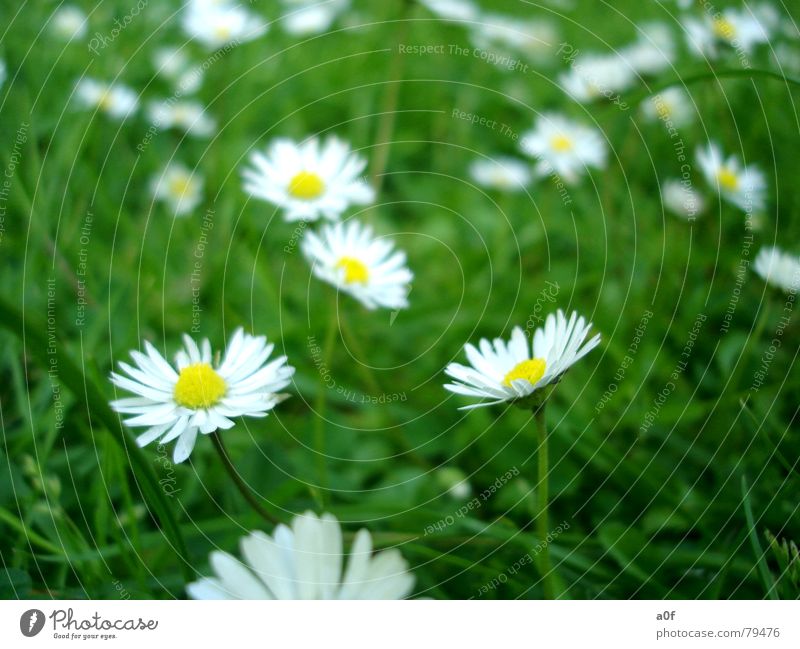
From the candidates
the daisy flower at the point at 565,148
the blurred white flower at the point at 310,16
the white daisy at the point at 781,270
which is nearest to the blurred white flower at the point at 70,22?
the blurred white flower at the point at 310,16

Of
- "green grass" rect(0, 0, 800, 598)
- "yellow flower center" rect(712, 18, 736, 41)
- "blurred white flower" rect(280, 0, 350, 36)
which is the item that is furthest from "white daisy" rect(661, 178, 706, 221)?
"blurred white flower" rect(280, 0, 350, 36)

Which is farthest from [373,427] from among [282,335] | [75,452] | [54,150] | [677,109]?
[677,109]

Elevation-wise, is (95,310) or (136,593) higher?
(95,310)

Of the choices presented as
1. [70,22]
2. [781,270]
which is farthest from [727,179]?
[70,22]

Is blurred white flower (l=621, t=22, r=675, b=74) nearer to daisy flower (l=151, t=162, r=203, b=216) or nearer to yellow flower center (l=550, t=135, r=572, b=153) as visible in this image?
yellow flower center (l=550, t=135, r=572, b=153)

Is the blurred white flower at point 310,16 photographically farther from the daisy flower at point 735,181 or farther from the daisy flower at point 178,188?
the daisy flower at point 735,181

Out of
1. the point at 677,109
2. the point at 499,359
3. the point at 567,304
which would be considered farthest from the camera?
the point at 677,109

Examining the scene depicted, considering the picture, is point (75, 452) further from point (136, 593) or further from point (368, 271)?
point (368, 271)
